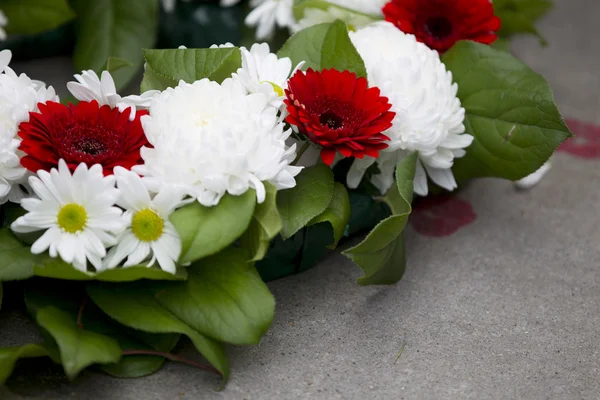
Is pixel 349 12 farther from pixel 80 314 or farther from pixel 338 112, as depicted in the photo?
pixel 80 314

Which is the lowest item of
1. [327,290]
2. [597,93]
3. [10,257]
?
[597,93]

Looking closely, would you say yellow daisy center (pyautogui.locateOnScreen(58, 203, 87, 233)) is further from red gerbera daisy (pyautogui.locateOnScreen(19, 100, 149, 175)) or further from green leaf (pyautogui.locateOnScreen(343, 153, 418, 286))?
green leaf (pyautogui.locateOnScreen(343, 153, 418, 286))

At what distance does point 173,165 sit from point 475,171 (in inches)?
12.3

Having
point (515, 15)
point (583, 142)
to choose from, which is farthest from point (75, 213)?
point (583, 142)

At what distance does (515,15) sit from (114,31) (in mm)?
467

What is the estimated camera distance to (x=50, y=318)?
47 cm

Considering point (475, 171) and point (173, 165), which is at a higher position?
point (173, 165)

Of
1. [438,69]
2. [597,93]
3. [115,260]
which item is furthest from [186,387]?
[597,93]

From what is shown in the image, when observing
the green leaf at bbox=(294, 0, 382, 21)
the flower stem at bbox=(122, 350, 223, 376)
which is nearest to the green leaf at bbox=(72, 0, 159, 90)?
the green leaf at bbox=(294, 0, 382, 21)

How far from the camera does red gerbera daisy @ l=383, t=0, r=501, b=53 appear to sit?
0.69m

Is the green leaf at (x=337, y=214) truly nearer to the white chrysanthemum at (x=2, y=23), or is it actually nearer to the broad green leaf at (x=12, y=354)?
the broad green leaf at (x=12, y=354)

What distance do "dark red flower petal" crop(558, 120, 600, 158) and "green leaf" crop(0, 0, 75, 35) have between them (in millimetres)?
616

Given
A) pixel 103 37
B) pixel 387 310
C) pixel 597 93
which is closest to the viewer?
pixel 387 310

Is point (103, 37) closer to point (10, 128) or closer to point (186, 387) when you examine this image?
point (10, 128)
